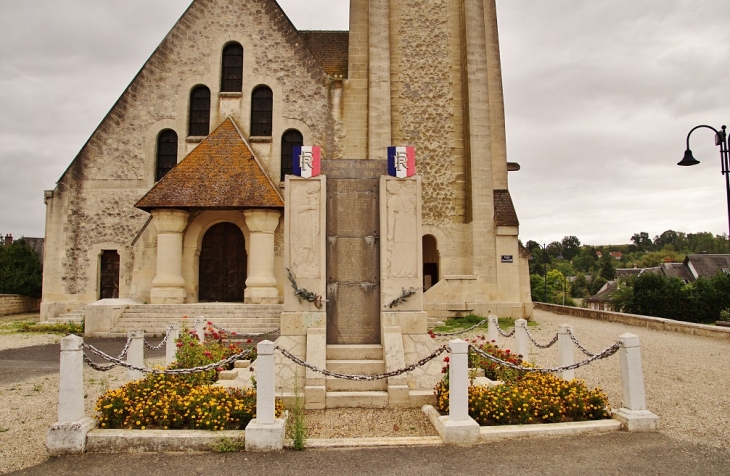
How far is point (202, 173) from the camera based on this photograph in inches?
709

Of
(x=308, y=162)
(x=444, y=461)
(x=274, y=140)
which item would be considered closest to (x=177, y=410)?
(x=444, y=461)

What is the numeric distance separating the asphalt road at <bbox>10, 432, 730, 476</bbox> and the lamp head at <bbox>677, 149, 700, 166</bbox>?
9757 mm

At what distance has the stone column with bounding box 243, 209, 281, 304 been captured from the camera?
687 inches

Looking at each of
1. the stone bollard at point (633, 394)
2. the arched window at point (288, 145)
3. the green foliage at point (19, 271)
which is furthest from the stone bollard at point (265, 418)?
the green foliage at point (19, 271)

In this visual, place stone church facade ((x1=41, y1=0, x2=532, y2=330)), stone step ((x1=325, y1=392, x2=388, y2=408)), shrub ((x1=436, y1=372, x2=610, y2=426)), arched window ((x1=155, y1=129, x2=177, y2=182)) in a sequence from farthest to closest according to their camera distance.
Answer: arched window ((x1=155, y1=129, x2=177, y2=182)) → stone church facade ((x1=41, y1=0, x2=532, y2=330)) → stone step ((x1=325, y1=392, x2=388, y2=408)) → shrub ((x1=436, y1=372, x2=610, y2=426))

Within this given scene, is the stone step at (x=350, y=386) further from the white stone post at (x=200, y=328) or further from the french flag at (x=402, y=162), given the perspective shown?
the white stone post at (x=200, y=328)

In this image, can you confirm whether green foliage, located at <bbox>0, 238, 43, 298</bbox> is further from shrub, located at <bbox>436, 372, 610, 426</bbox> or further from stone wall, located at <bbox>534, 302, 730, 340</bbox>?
stone wall, located at <bbox>534, 302, 730, 340</bbox>

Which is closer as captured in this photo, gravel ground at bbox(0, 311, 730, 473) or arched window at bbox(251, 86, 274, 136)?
gravel ground at bbox(0, 311, 730, 473)

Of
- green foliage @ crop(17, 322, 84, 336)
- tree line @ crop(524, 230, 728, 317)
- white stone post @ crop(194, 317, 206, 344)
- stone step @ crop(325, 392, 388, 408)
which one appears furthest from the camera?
tree line @ crop(524, 230, 728, 317)

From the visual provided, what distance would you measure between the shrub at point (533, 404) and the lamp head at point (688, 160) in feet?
30.1

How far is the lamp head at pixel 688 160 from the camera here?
1317 cm

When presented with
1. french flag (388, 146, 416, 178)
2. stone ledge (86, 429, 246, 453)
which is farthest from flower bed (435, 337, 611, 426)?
french flag (388, 146, 416, 178)

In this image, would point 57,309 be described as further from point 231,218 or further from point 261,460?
point 261,460

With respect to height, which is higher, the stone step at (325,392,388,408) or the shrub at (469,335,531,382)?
the shrub at (469,335,531,382)
